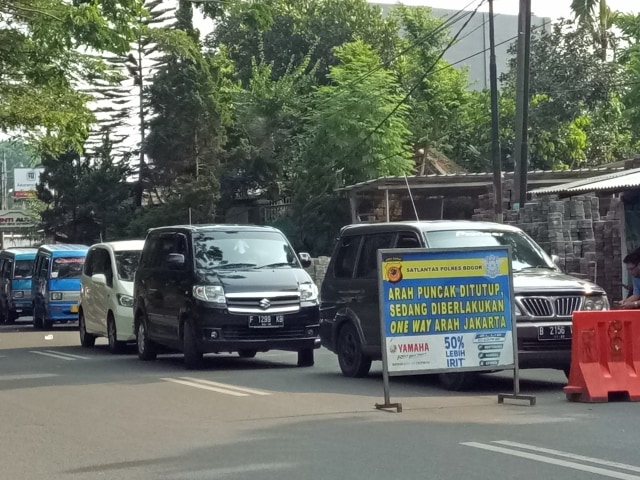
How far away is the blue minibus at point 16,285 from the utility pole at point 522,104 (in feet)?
51.4

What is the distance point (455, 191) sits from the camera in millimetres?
34844

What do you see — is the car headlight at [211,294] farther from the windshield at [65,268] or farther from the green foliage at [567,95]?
the green foliage at [567,95]

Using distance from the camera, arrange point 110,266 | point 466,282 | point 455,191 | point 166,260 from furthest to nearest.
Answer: point 455,191
point 110,266
point 166,260
point 466,282

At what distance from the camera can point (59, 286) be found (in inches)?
1198

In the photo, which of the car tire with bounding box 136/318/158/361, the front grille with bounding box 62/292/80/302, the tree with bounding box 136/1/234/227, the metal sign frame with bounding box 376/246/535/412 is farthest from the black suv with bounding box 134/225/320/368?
the tree with bounding box 136/1/234/227

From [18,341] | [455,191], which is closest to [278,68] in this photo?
[455,191]

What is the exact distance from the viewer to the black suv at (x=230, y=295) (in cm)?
1662

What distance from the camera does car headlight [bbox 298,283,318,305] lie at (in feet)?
56.3

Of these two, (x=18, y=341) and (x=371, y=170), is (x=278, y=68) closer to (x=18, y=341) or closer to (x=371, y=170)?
(x=371, y=170)

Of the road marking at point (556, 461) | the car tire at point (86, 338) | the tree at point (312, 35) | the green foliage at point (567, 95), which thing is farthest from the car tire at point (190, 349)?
the tree at point (312, 35)

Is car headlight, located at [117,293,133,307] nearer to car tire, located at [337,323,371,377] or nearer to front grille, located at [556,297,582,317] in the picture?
car tire, located at [337,323,371,377]

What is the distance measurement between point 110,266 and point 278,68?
42093 mm

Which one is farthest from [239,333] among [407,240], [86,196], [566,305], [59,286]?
[86,196]

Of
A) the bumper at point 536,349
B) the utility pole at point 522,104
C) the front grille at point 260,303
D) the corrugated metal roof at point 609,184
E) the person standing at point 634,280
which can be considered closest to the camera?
the bumper at point 536,349
